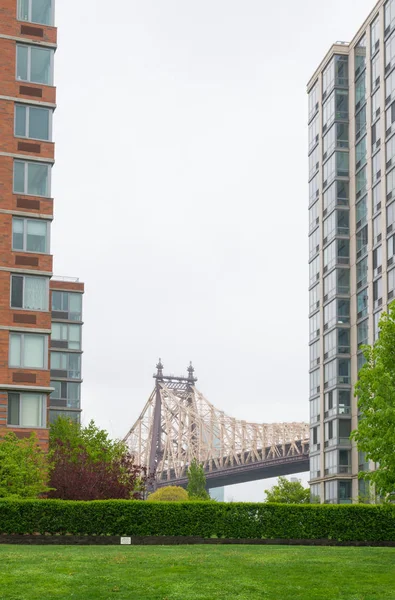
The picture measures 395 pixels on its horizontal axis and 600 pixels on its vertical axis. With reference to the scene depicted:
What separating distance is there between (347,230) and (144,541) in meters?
54.6

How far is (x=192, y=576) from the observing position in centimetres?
2622

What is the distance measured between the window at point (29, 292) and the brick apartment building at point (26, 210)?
5cm

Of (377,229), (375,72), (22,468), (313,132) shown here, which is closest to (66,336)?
(377,229)

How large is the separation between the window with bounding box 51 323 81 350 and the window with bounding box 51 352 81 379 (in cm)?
83

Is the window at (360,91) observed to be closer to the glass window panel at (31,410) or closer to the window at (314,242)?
the window at (314,242)

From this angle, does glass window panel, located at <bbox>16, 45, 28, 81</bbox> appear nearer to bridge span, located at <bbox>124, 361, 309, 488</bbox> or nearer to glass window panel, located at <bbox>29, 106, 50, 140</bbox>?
glass window panel, located at <bbox>29, 106, 50, 140</bbox>

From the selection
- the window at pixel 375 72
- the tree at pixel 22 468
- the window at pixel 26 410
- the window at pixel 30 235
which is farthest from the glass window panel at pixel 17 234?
the window at pixel 375 72

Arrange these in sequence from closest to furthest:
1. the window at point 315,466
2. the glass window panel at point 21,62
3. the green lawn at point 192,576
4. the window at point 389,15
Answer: the green lawn at point 192,576 → the glass window panel at point 21,62 → the window at point 389,15 → the window at point 315,466

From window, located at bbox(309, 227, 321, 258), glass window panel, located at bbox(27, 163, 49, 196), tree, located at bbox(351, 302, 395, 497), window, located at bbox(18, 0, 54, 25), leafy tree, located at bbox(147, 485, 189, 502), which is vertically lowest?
leafy tree, located at bbox(147, 485, 189, 502)

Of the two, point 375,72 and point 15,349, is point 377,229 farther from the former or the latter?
point 15,349

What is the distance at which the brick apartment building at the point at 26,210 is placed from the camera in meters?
52.6

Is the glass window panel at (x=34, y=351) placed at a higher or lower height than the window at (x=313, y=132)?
lower

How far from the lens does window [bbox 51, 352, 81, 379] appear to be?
94.1 meters

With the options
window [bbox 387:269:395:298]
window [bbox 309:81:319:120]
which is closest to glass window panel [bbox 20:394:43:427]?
window [bbox 387:269:395:298]
